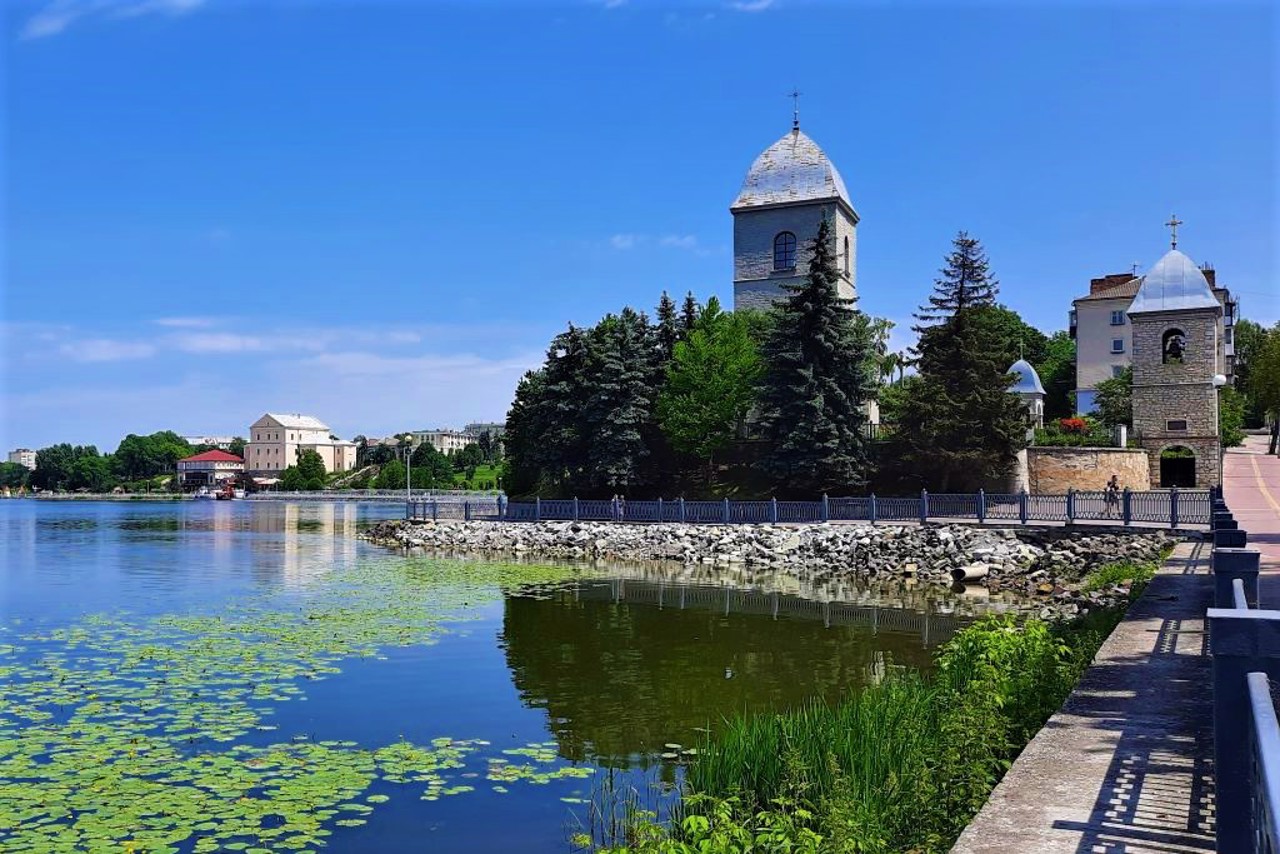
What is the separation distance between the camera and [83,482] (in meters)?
169

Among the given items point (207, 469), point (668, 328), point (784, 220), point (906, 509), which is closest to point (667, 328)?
point (668, 328)

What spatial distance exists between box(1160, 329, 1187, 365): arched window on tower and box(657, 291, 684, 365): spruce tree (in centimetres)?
2049

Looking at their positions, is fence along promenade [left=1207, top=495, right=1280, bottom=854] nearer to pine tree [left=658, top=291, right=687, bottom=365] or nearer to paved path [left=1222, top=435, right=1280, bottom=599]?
paved path [left=1222, top=435, right=1280, bottom=599]

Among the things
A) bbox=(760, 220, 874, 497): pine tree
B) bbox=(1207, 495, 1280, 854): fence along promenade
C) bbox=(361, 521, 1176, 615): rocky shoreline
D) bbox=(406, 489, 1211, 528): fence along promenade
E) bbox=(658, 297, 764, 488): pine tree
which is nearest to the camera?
bbox=(1207, 495, 1280, 854): fence along promenade

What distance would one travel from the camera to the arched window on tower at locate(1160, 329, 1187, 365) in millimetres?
35406

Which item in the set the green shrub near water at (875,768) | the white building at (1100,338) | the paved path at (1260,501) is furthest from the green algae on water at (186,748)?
the white building at (1100,338)

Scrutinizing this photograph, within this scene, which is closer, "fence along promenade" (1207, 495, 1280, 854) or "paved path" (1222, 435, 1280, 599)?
"fence along promenade" (1207, 495, 1280, 854)

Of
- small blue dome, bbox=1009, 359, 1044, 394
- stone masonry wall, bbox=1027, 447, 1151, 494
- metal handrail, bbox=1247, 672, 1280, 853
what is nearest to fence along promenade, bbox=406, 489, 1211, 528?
stone masonry wall, bbox=1027, 447, 1151, 494

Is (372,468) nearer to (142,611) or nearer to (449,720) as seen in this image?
(142,611)

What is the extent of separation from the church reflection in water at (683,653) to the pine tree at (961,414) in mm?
11794

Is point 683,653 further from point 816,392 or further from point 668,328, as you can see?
point 668,328

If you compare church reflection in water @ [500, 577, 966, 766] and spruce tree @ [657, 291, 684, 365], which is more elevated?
spruce tree @ [657, 291, 684, 365]

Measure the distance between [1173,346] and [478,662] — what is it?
32.5 meters

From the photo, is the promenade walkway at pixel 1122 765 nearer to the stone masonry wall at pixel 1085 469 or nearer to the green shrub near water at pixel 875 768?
the green shrub near water at pixel 875 768
